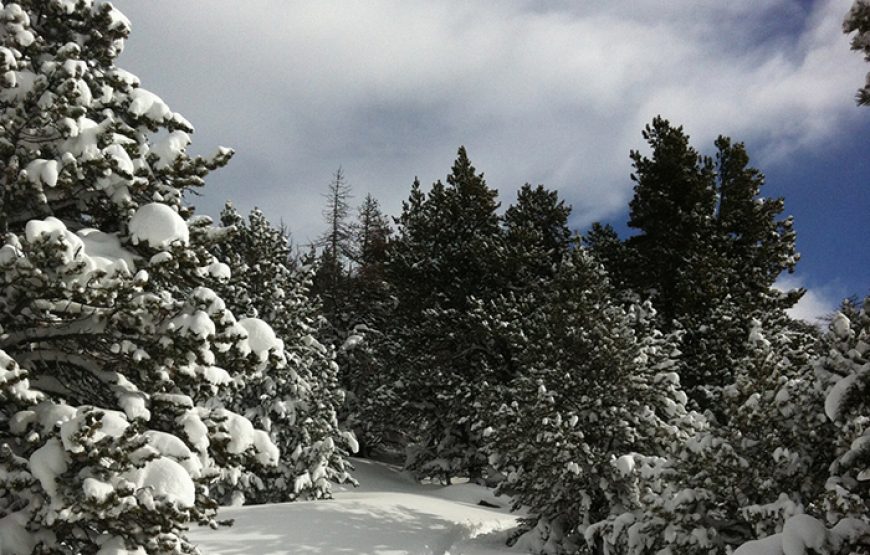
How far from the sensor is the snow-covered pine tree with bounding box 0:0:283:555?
6012mm

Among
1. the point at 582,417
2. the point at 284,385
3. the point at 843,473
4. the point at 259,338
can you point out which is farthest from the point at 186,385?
the point at 284,385

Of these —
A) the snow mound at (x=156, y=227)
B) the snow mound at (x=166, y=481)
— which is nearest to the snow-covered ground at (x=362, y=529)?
the snow mound at (x=166, y=481)

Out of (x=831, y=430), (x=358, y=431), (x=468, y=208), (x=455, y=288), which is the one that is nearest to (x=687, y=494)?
(x=831, y=430)

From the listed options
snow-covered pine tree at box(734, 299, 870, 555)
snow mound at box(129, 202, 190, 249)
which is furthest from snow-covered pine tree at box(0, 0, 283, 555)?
snow-covered pine tree at box(734, 299, 870, 555)

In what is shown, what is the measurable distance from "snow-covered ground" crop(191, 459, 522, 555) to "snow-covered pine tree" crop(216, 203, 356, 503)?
105 inches

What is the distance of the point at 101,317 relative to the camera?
272 inches

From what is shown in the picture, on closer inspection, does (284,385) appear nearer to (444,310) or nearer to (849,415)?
(444,310)

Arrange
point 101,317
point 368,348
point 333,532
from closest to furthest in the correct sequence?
point 101,317 < point 333,532 < point 368,348

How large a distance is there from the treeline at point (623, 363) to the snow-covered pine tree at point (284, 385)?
4.83 meters

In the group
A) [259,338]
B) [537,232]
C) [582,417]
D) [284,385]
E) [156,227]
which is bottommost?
[582,417]

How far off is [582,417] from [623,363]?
62.2 inches

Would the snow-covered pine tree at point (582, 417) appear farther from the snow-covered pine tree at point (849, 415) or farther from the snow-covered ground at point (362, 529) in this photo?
the snow-covered pine tree at point (849, 415)

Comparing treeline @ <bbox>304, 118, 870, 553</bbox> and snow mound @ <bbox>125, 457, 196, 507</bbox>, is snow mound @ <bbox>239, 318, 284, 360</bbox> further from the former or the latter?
treeline @ <bbox>304, 118, 870, 553</bbox>

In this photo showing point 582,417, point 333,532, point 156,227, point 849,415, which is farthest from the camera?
point 582,417
